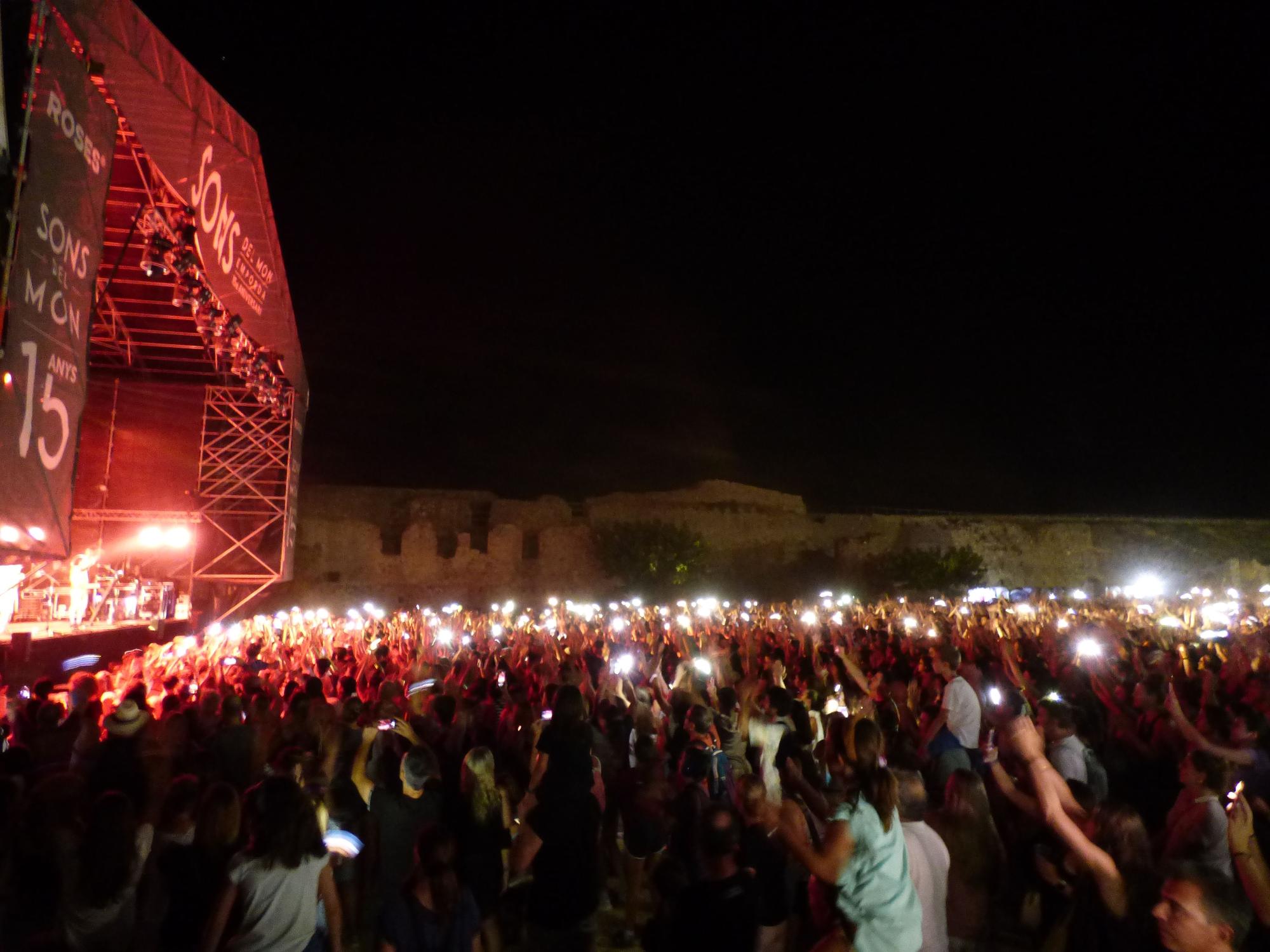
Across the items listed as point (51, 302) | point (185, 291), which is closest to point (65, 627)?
point (185, 291)

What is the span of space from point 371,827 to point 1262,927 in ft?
11.5

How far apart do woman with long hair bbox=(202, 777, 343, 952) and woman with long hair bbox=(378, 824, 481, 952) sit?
10.0 inches

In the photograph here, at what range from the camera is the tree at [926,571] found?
106 ft

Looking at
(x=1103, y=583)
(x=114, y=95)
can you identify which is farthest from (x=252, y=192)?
(x=1103, y=583)

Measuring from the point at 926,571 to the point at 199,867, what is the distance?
32373 mm

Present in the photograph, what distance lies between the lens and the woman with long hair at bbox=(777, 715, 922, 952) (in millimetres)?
2740

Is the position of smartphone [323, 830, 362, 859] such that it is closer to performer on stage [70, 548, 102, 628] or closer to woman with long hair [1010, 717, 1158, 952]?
woman with long hair [1010, 717, 1158, 952]

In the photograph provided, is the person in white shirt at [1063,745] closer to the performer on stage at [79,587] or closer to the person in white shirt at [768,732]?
the person in white shirt at [768,732]

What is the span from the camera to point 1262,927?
329 cm

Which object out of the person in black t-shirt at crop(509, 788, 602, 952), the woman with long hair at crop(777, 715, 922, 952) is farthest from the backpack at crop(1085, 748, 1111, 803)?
the person in black t-shirt at crop(509, 788, 602, 952)

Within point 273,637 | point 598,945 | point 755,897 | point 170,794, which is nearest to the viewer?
point 755,897

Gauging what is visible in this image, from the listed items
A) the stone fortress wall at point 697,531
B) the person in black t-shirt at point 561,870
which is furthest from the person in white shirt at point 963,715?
the stone fortress wall at point 697,531

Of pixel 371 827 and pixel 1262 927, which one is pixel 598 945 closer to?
pixel 371 827

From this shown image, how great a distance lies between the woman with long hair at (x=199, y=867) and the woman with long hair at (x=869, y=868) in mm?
1822
